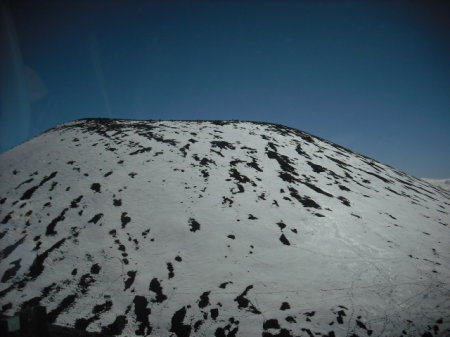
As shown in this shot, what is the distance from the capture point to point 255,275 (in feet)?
A: 27.1

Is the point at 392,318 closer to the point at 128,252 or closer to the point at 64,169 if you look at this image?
the point at 128,252

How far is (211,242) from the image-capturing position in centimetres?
938

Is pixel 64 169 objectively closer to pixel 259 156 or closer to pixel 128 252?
pixel 128 252

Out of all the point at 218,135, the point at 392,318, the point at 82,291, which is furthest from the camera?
the point at 218,135

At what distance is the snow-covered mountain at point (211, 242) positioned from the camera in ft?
23.4

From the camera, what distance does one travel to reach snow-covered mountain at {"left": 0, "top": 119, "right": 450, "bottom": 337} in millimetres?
7141

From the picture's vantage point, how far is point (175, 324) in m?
6.96

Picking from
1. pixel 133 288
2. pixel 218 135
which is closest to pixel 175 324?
pixel 133 288

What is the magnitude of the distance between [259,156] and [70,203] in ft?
33.3

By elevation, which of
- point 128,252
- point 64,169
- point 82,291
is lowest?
point 82,291

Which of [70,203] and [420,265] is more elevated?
[420,265]

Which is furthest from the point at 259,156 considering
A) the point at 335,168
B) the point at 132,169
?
the point at 132,169

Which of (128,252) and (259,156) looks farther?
(259,156)

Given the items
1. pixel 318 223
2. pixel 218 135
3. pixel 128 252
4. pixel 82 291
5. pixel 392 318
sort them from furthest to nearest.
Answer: pixel 218 135
pixel 318 223
pixel 128 252
pixel 82 291
pixel 392 318
